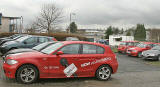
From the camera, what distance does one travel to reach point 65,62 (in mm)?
6816

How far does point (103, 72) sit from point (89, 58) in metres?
0.87

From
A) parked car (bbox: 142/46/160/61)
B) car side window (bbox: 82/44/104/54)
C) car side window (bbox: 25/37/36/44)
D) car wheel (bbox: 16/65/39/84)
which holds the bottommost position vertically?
parked car (bbox: 142/46/160/61)

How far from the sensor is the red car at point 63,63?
20.5 ft

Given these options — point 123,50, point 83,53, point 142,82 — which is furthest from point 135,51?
point 83,53

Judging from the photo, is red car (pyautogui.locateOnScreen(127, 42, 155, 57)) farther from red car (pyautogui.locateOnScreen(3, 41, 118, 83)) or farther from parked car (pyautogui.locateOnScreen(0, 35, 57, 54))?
red car (pyautogui.locateOnScreen(3, 41, 118, 83))

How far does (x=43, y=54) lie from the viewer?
6.66 m

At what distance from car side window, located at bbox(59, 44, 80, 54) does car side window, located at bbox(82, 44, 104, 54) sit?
0.30 metres

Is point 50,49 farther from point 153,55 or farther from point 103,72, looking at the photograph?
point 153,55

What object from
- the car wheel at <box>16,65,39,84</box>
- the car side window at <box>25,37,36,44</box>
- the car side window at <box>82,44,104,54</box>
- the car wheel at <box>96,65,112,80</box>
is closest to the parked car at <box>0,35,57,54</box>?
the car side window at <box>25,37,36,44</box>

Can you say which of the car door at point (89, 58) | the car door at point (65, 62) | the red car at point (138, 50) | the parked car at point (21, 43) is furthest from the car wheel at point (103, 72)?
the red car at point (138, 50)

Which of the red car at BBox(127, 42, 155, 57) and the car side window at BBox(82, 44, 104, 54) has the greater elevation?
the car side window at BBox(82, 44, 104, 54)

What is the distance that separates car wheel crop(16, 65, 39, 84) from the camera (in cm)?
625

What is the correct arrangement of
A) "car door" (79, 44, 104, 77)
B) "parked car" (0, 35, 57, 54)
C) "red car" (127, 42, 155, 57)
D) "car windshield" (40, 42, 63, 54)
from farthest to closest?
1. "red car" (127, 42, 155, 57)
2. "parked car" (0, 35, 57, 54)
3. "car door" (79, 44, 104, 77)
4. "car windshield" (40, 42, 63, 54)

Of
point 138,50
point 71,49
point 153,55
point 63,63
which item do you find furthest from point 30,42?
point 138,50
